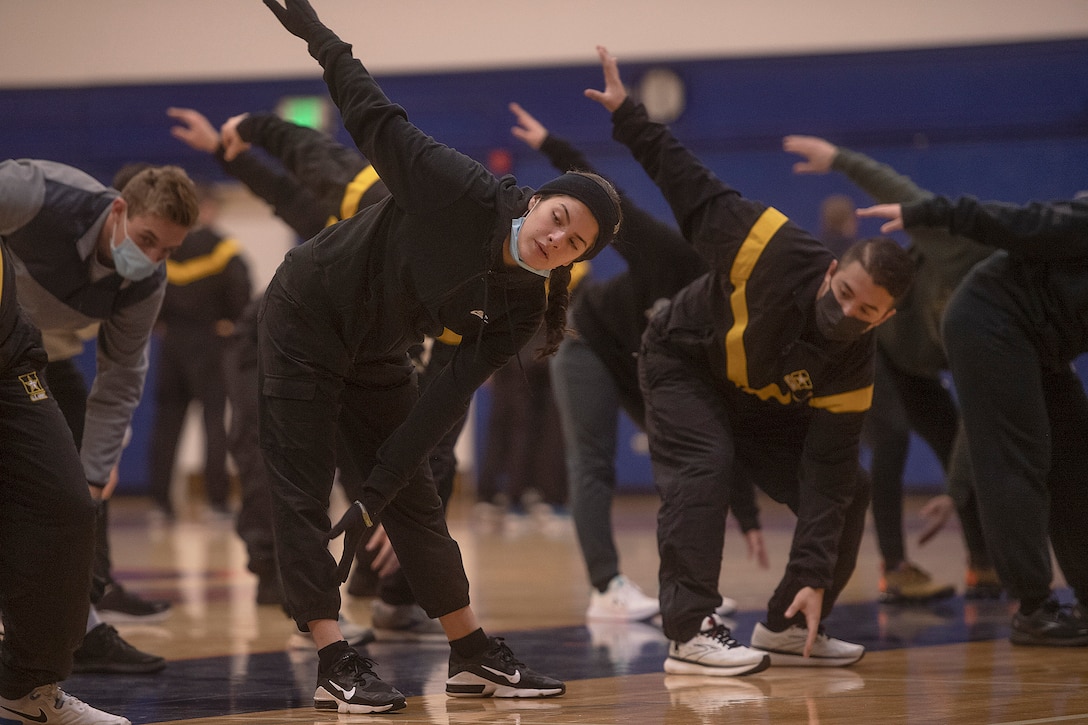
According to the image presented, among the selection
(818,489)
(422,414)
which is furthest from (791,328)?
(422,414)

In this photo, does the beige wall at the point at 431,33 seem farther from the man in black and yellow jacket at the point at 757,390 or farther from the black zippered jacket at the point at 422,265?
the black zippered jacket at the point at 422,265

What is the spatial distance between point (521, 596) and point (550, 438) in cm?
389

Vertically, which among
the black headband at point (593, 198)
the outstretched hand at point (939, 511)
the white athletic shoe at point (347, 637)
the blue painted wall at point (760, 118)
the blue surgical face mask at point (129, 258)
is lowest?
the white athletic shoe at point (347, 637)

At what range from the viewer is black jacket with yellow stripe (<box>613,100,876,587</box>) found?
3568 mm

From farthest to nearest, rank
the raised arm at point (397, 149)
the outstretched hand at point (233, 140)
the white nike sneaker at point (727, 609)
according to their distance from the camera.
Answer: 1. the white nike sneaker at point (727, 609)
2. the outstretched hand at point (233, 140)
3. the raised arm at point (397, 149)

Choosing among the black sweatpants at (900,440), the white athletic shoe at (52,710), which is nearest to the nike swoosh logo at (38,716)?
the white athletic shoe at (52,710)

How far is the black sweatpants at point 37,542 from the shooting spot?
110 inches

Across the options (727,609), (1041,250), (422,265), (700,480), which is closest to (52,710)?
(422,265)

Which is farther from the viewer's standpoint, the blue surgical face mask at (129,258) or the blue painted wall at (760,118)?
the blue painted wall at (760,118)

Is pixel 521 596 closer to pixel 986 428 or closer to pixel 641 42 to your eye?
pixel 986 428

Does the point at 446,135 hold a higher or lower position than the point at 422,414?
higher

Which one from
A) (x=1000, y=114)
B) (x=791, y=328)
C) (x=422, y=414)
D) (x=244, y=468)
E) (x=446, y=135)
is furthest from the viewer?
(x=446, y=135)

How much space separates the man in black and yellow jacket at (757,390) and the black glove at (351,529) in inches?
41.5

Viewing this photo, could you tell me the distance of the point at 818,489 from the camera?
364 cm
